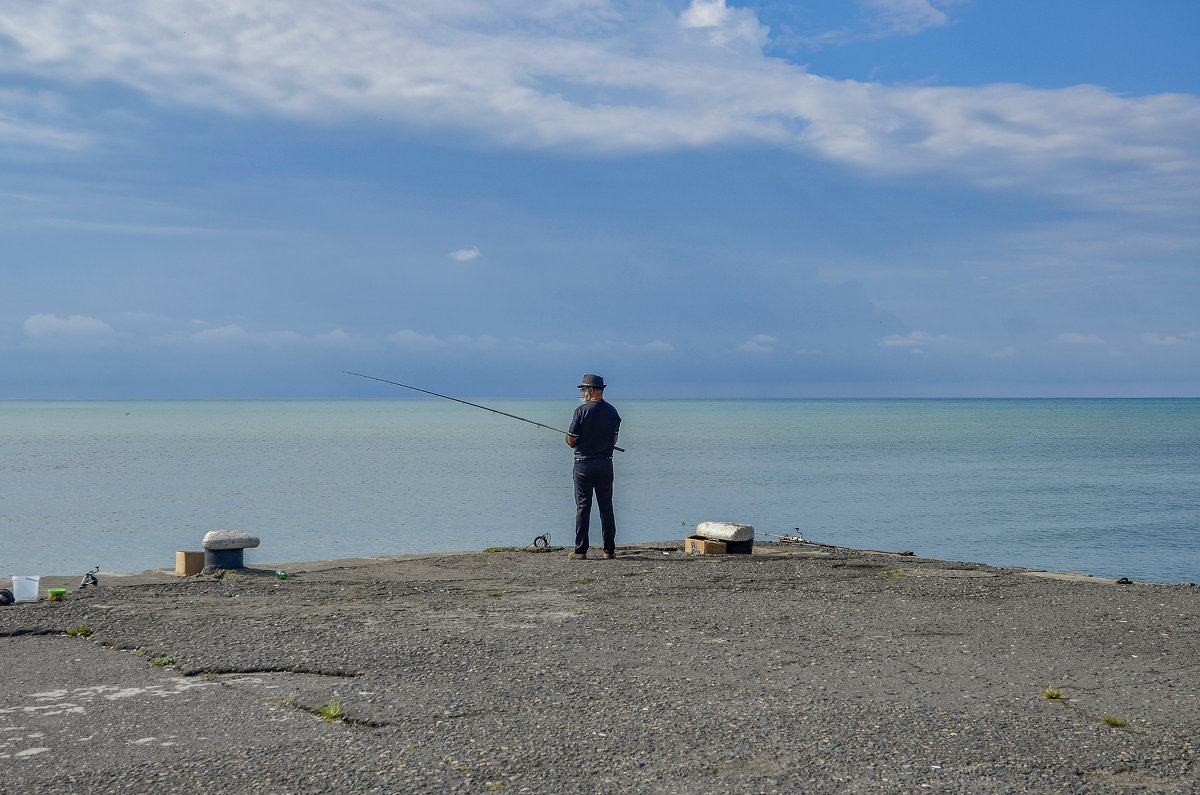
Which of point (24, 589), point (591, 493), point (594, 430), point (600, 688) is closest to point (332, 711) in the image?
point (600, 688)

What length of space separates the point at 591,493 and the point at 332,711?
722 centimetres

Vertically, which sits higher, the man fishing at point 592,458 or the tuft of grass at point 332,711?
the man fishing at point 592,458

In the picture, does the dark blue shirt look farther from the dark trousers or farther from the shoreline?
the shoreline

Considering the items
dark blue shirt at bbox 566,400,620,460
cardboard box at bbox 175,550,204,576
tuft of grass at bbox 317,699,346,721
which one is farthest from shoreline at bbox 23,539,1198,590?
tuft of grass at bbox 317,699,346,721

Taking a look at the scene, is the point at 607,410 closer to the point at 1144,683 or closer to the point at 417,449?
the point at 1144,683

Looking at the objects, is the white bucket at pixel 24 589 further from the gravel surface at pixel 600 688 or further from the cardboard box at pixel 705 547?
the cardboard box at pixel 705 547

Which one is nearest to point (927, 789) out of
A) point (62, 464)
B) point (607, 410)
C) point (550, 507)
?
point (607, 410)

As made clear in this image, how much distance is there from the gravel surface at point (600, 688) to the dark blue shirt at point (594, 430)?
2.35 m

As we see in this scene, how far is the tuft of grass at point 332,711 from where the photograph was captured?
586 cm

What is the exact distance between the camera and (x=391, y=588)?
10812mm

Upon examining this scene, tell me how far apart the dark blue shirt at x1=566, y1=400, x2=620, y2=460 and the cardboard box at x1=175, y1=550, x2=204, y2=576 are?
15.0 ft

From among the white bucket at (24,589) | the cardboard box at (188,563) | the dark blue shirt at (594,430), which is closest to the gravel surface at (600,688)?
the white bucket at (24,589)

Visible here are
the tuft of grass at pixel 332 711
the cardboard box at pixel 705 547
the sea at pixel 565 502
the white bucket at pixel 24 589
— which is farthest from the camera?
the sea at pixel 565 502

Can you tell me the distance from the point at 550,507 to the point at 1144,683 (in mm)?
23534
